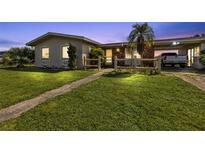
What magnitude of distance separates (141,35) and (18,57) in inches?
690

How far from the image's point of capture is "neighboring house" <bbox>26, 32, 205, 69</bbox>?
709 inches

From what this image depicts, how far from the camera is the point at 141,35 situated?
16.1 m

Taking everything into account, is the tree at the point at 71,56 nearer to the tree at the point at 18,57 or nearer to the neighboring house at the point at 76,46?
the neighboring house at the point at 76,46

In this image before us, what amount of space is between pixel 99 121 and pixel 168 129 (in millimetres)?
1878

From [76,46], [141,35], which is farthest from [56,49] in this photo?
[141,35]

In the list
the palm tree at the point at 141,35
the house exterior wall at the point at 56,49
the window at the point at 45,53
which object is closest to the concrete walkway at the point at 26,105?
the palm tree at the point at 141,35

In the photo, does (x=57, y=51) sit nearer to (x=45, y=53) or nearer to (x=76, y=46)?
Answer: (x=45, y=53)

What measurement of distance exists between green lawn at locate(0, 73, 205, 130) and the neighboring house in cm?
933

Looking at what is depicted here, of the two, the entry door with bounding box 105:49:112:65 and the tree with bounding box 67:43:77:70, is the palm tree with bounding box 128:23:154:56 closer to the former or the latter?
the tree with bounding box 67:43:77:70

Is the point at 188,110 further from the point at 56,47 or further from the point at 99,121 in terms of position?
the point at 56,47

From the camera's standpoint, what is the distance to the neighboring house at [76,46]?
18016 millimetres

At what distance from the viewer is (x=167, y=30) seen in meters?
31.5
